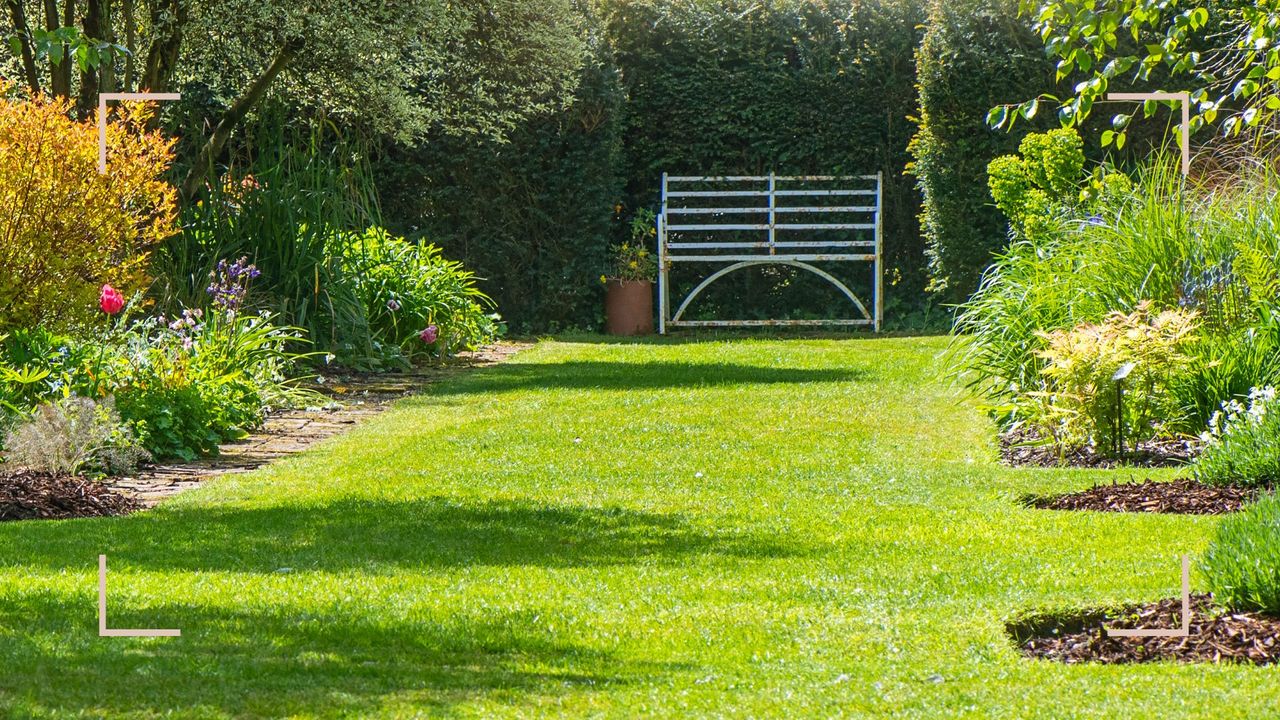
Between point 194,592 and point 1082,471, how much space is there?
3980 mm

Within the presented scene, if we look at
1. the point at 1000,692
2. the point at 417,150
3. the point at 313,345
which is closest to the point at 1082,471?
the point at 1000,692

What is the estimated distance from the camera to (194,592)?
4.53 meters

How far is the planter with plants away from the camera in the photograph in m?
15.7

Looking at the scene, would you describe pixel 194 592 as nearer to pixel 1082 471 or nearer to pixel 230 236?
pixel 1082 471

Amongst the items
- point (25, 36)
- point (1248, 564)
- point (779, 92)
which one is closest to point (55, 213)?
point (25, 36)

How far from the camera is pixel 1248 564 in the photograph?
4066mm

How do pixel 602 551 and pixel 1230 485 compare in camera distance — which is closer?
pixel 602 551

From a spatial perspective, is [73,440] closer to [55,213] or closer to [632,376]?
[55,213]

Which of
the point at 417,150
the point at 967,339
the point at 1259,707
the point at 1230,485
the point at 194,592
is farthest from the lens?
the point at 417,150

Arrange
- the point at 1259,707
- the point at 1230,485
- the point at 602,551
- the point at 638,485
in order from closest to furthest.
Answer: the point at 1259,707
the point at 602,551
the point at 1230,485
the point at 638,485

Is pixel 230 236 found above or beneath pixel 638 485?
above

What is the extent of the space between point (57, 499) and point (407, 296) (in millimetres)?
6357

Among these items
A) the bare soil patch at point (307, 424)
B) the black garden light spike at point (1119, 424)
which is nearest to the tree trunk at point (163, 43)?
the bare soil patch at point (307, 424)

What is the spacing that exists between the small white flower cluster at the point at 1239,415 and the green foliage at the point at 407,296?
22.0ft
